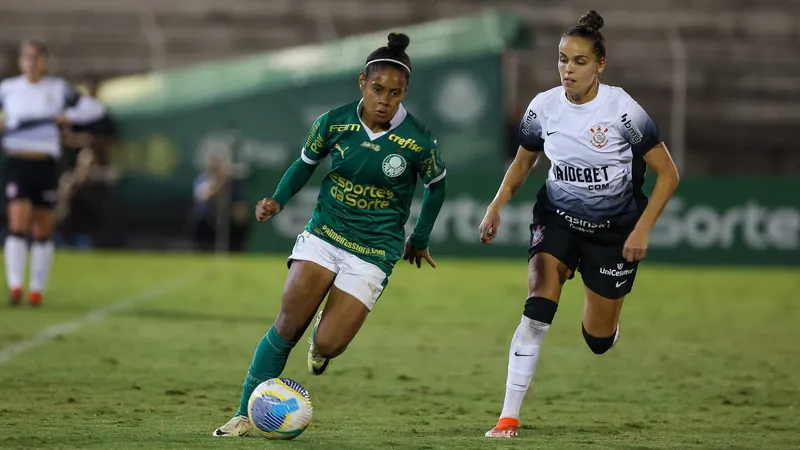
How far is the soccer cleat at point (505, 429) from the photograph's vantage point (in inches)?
287

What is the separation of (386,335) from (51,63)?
13826 millimetres

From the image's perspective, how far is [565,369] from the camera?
10672mm

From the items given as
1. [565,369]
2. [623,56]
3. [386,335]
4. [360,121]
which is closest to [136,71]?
[623,56]

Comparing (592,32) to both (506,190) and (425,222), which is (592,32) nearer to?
(506,190)

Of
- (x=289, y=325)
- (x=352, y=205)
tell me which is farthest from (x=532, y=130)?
(x=289, y=325)

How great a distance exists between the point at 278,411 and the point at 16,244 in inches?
326

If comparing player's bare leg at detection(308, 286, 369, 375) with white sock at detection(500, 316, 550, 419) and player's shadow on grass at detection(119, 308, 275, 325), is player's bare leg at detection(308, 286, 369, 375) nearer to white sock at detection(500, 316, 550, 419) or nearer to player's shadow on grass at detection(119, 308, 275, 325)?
white sock at detection(500, 316, 550, 419)

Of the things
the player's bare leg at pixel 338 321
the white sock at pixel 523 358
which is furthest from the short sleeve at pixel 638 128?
the player's bare leg at pixel 338 321

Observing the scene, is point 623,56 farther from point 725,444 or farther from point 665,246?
point 725,444

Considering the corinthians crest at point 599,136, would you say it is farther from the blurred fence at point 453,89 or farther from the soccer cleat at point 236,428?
the blurred fence at point 453,89

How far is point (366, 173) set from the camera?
7.33m

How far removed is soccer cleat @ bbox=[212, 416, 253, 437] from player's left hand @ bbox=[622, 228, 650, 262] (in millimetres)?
2155

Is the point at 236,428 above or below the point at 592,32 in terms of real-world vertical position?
below

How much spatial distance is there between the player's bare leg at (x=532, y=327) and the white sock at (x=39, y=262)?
7981mm
